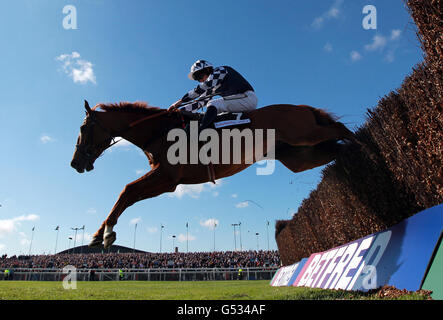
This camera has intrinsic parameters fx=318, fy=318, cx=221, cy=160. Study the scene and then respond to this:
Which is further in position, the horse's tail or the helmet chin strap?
the horse's tail

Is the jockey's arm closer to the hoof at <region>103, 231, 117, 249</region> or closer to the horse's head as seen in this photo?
the horse's head

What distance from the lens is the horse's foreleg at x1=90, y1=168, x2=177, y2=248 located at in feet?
15.7

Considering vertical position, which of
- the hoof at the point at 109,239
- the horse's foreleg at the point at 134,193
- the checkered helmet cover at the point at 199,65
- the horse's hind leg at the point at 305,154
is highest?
the checkered helmet cover at the point at 199,65

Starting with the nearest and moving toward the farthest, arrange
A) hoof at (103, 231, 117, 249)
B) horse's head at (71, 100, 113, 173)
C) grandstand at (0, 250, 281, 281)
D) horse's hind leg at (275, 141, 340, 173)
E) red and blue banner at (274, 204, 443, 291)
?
red and blue banner at (274, 204, 443, 291), hoof at (103, 231, 117, 249), horse's head at (71, 100, 113, 173), horse's hind leg at (275, 141, 340, 173), grandstand at (0, 250, 281, 281)

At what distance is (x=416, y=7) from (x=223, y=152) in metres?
3.31

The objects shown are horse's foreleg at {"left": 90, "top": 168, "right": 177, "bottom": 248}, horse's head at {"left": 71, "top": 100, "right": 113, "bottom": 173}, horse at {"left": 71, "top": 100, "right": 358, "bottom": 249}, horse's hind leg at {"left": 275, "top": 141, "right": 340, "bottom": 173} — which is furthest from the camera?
horse's hind leg at {"left": 275, "top": 141, "right": 340, "bottom": 173}

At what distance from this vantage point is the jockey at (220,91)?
18.6ft

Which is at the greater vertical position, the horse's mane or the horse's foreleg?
the horse's mane

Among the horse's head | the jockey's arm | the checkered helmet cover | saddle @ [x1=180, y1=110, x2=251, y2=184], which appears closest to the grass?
saddle @ [x1=180, y1=110, x2=251, y2=184]

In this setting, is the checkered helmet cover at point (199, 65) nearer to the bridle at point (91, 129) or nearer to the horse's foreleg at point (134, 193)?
the bridle at point (91, 129)

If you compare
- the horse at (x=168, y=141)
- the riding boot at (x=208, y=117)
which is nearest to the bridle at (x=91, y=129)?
the horse at (x=168, y=141)

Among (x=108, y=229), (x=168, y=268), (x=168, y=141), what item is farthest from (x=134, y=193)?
(x=168, y=268)
